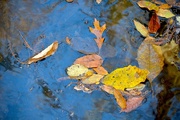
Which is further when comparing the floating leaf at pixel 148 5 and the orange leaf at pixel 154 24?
the floating leaf at pixel 148 5

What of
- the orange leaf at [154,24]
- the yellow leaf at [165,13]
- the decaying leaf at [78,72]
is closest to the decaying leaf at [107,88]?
the decaying leaf at [78,72]

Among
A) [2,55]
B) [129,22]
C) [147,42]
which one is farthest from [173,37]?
[2,55]

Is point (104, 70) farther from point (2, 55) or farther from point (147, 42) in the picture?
point (2, 55)

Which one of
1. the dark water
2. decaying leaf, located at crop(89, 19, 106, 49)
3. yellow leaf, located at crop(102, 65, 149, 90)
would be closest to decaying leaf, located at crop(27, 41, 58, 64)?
the dark water

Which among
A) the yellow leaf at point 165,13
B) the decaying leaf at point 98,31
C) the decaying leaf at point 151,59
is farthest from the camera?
the yellow leaf at point 165,13

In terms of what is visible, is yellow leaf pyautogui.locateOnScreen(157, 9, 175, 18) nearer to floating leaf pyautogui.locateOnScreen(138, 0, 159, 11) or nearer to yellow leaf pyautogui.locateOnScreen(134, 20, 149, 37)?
floating leaf pyautogui.locateOnScreen(138, 0, 159, 11)

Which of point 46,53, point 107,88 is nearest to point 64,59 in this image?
point 46,53

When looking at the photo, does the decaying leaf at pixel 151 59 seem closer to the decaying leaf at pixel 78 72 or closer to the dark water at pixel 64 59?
the dark water at pixel 64 59
